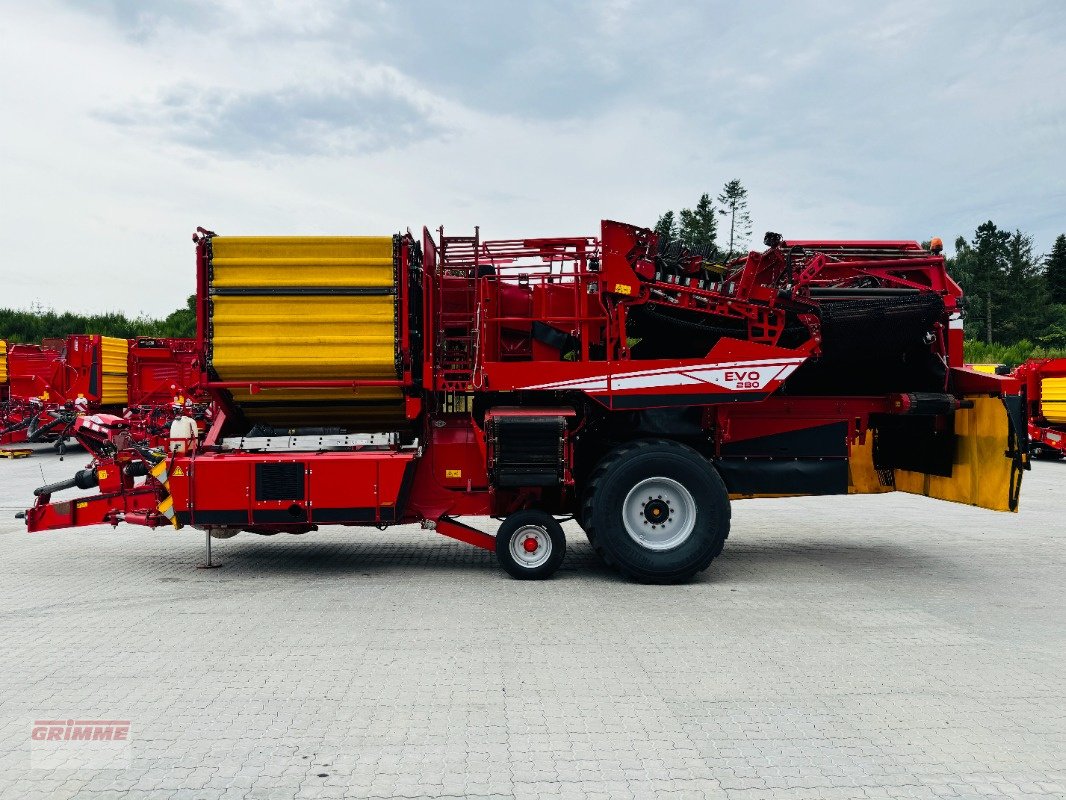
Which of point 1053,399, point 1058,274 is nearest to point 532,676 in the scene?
point 1053,399

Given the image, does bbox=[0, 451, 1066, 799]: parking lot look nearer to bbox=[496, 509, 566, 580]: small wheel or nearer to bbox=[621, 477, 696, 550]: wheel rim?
bbox=[496, 509, 566, 580]: small wheel

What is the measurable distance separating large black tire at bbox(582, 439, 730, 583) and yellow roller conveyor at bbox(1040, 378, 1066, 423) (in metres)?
15.5

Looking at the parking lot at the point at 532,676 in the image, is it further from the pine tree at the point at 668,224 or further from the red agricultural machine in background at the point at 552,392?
the pine tree at the point at 668,224

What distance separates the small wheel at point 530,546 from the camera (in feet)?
23.9

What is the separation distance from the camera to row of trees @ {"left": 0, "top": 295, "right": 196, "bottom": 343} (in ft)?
133

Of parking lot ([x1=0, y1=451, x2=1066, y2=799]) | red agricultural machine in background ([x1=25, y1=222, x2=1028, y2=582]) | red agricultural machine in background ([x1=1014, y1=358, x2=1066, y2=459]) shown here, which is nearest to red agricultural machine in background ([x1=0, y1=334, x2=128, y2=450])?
parking lot ([x1=0, y1=451, x2=1066, y2=799])

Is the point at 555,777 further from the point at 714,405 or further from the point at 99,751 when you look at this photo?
the point at 714,405

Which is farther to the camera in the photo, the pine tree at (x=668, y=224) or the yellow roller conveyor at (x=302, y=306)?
the pine tree at (x=668, y=224)

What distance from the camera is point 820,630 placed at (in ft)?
19.2

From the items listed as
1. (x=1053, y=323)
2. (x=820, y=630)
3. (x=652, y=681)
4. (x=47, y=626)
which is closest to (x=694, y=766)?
(x=652, y=681)

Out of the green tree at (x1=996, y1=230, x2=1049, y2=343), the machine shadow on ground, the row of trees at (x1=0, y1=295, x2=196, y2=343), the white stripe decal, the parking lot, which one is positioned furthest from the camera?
the green tree at (x1=996, y1=230, x2=1049, y2=343)

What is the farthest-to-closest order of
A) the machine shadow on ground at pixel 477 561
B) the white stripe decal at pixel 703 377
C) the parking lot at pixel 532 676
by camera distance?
the machine shadow on ground at pixel 477 561 < the white stripe decal at pixel 703 377 < the parking lot at pixel 532 676

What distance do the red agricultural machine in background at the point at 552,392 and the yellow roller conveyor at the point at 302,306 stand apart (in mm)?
18

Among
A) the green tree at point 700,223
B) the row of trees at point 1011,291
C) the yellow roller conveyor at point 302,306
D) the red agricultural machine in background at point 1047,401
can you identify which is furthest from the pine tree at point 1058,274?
the yellow roller conveyor at point 302,306
